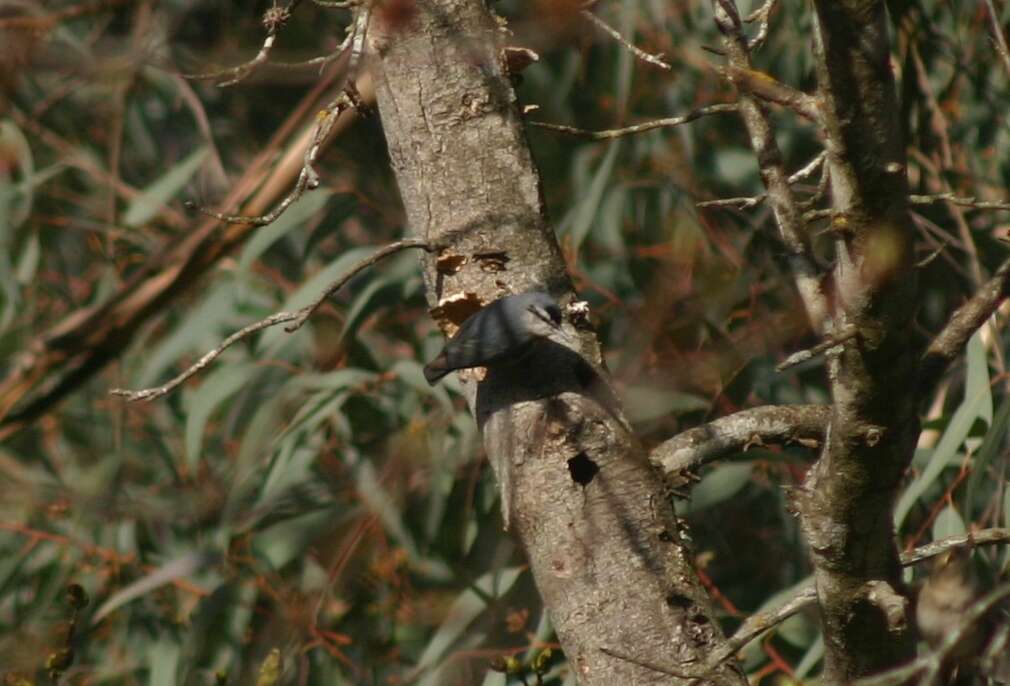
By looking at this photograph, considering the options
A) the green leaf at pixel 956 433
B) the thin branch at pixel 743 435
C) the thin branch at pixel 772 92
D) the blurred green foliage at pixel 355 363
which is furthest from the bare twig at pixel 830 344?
the green leaf at pixel 956 433

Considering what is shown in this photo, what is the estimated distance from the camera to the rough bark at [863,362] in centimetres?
80

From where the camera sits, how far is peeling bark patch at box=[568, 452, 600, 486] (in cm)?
111

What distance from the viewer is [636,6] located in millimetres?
2621

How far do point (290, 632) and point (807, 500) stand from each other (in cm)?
127

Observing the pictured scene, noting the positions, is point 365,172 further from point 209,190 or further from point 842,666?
point 842,666

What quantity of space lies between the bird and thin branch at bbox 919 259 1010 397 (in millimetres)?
324

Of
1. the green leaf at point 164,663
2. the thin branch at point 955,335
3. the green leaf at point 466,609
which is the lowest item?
the green leaf at point 164,663

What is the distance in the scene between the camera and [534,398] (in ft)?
3.70

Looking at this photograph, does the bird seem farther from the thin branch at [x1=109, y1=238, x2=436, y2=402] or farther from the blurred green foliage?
the blurred green foliage

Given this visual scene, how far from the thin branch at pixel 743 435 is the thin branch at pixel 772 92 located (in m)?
0.31

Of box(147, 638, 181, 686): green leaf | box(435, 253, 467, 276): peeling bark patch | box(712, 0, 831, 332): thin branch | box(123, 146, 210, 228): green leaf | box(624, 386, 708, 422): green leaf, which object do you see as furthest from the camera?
box(123, 146, 210, 228): green leaf

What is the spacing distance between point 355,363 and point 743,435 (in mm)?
1511

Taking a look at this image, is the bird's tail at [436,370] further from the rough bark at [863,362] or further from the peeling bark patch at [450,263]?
the rough bark at [863,362]

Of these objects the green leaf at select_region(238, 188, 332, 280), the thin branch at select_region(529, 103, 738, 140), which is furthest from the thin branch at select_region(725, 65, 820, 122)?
the green leaf at select_region(238, 188, 332, 280)
